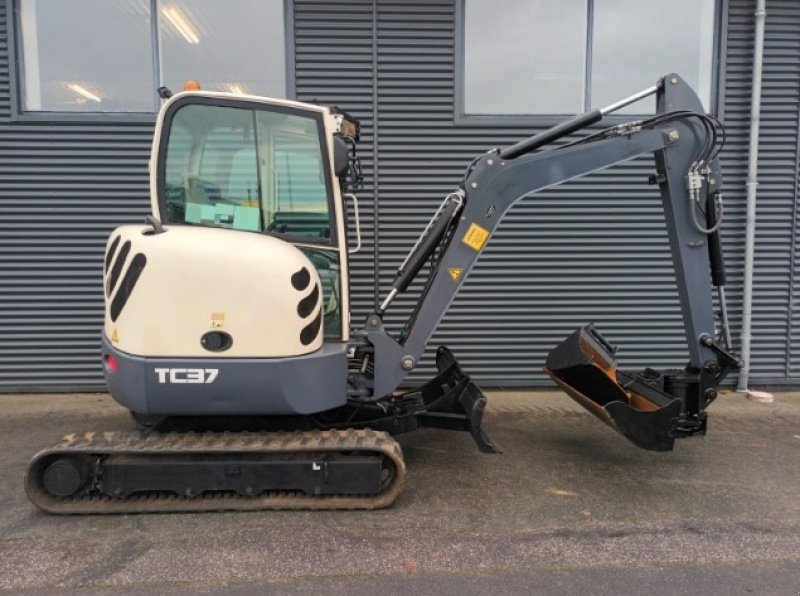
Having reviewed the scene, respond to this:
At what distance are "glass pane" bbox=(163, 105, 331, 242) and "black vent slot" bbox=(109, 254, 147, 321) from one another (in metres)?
0.41

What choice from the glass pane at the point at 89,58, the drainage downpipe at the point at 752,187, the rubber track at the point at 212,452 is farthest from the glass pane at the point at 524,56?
the rubber track at the point at 212,452

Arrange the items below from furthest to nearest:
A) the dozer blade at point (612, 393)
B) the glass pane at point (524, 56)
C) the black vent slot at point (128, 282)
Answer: the glass pane at point (524, 56), the dozer blade at point (612, 393), the black vent slot at point (128, 282)

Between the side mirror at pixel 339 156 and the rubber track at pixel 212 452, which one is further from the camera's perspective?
the side mirror at pixel 339 156

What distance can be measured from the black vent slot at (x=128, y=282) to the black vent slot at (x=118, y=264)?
86 mm

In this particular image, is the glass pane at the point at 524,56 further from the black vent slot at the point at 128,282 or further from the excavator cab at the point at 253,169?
the black vent slot at the point at 128,282

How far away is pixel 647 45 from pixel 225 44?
15.3 feet

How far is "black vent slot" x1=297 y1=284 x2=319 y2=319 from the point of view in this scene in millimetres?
3402

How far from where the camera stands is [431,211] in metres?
6.11

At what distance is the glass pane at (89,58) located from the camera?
5898 mm

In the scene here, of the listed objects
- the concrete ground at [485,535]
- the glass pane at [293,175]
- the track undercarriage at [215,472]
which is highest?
the glass pane at [293,175]

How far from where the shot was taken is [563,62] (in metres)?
6.17

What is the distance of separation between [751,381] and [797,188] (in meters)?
2.22

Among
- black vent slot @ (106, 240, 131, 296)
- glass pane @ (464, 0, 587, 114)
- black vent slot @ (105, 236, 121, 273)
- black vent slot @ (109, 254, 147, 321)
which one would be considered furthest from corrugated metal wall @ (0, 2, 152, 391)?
glass pane @ (464, 0, 587, 114)

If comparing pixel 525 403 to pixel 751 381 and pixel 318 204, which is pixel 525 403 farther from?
pixel 318 204
